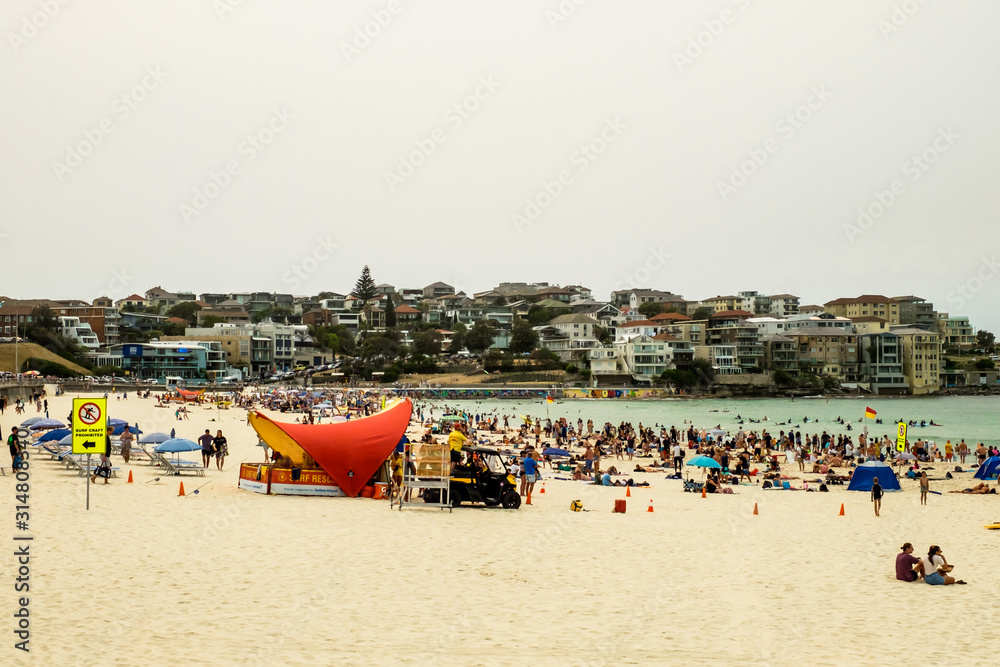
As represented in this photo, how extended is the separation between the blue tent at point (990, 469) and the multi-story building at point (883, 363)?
7733cm

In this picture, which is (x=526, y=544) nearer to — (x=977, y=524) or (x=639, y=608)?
(x=639, y=608)

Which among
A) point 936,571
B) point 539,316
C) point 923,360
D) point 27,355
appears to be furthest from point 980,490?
point 539,316

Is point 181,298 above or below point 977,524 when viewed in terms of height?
above

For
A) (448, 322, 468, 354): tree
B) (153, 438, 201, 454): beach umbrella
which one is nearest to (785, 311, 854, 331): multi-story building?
(448, 322, 468, 354): tree

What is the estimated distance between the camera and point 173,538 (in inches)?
426

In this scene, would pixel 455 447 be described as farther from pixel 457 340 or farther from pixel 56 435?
pixel 457 340

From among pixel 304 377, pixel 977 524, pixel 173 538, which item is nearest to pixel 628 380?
pixel 304 377

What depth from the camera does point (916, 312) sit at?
123500 mm

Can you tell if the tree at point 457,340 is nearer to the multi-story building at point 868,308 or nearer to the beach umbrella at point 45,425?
the multi-story building at point 868,308

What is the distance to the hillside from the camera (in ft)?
259

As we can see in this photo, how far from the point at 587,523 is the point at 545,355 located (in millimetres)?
85877

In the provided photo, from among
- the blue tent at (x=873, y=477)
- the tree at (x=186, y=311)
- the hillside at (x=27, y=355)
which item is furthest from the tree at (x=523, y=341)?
the blue tent at (x=873, y=477)

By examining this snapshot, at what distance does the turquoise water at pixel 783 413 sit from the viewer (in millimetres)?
45531

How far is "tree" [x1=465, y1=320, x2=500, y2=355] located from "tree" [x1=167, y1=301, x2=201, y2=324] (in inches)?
1642
